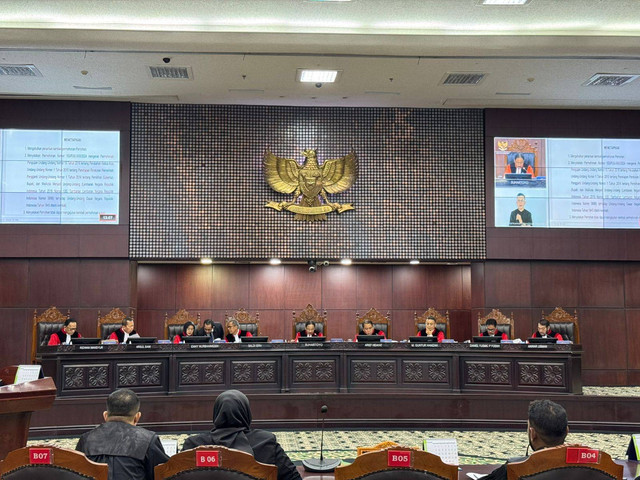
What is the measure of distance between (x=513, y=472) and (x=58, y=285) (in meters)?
10.1

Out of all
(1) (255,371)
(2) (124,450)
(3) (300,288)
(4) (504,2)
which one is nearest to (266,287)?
(3) (300,288)

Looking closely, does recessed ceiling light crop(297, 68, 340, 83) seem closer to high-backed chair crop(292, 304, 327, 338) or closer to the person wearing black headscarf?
high-backed chair crop(292, 304, 327, 338)

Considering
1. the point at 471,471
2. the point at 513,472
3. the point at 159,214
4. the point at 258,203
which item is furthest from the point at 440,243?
the point at 513,472

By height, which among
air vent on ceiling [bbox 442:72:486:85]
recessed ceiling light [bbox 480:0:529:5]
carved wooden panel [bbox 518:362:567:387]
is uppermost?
recessed ceiling light [bbox 480:0:529:5]

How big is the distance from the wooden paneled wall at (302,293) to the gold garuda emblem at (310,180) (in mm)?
1634

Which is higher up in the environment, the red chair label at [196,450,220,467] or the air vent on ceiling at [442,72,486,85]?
the air vent on ceiling at [442,72,486,85]

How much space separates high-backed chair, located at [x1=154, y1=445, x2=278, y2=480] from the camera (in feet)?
8.13

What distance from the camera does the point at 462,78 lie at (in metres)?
10.2

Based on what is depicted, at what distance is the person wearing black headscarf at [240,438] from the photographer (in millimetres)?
3053

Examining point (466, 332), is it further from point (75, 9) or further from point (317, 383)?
point (75, 9)

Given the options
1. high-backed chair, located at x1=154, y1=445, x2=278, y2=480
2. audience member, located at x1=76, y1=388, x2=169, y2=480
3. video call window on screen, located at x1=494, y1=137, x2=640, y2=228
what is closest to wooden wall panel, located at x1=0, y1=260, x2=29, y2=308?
video call window on screen, located at x1=494, y1=137, x2=640, y2=228

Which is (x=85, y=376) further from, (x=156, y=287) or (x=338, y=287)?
(x=338, y=287)

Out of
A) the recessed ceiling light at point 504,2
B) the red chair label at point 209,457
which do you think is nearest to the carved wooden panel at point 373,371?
the recessed ceiling light at point 504,2

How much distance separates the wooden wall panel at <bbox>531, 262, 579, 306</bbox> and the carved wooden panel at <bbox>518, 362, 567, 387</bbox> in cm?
332
